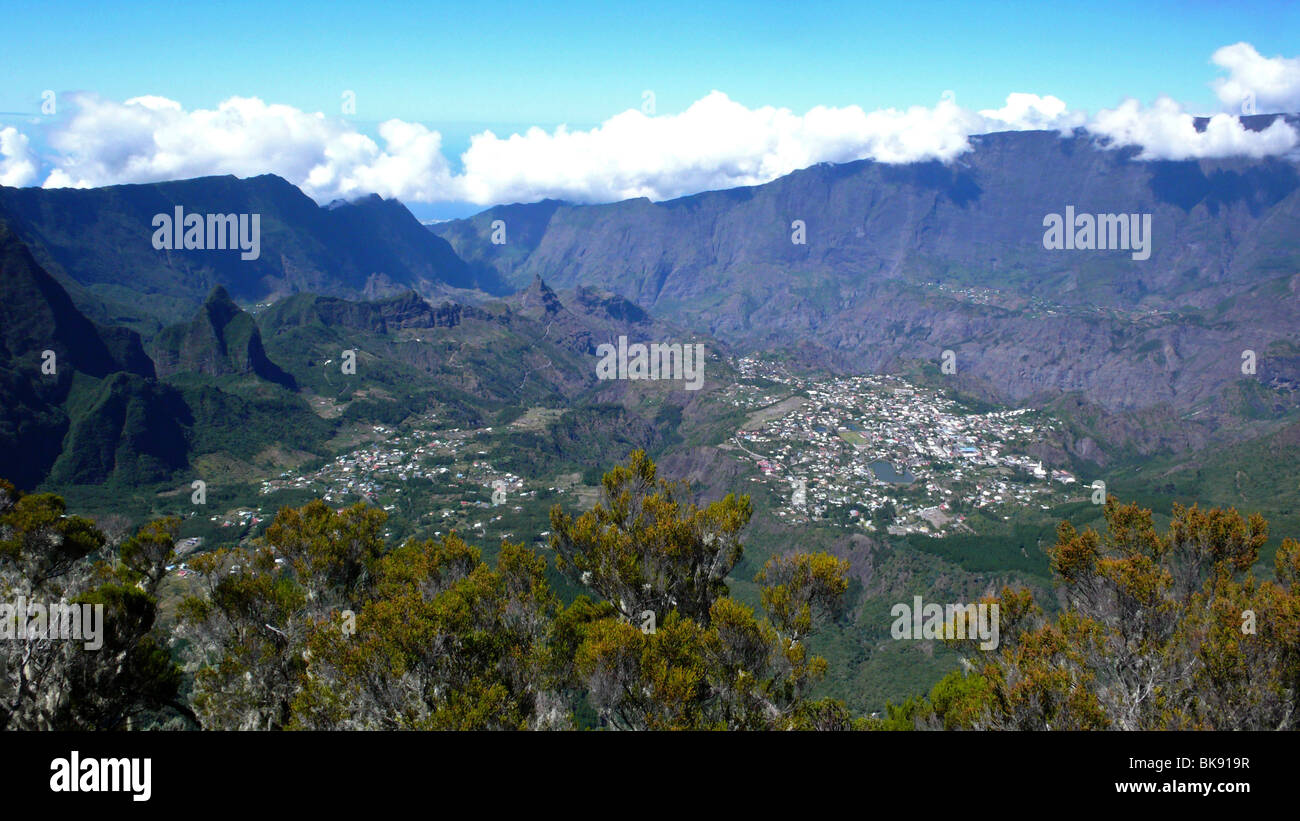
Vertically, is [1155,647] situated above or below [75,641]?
below

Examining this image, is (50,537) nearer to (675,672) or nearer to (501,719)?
(501,719)

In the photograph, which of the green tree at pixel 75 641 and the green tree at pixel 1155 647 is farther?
the green tree at pixel 75 641

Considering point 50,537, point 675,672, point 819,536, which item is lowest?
point 819,536

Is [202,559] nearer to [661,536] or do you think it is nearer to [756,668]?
[661,536]

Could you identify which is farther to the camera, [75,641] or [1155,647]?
[1155,647]

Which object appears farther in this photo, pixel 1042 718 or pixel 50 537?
pixel 50 537

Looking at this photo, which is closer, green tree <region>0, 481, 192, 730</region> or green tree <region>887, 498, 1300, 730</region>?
green tree <region>887, 498, 1300, 730</region>

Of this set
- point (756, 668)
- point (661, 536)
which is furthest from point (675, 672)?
point (661, 536)

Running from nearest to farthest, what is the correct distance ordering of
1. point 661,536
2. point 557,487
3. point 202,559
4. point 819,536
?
1. point 661,536
2. point 202,559
3. point 819,536
4. point 557,487

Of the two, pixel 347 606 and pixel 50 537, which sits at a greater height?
pixel 50 537
